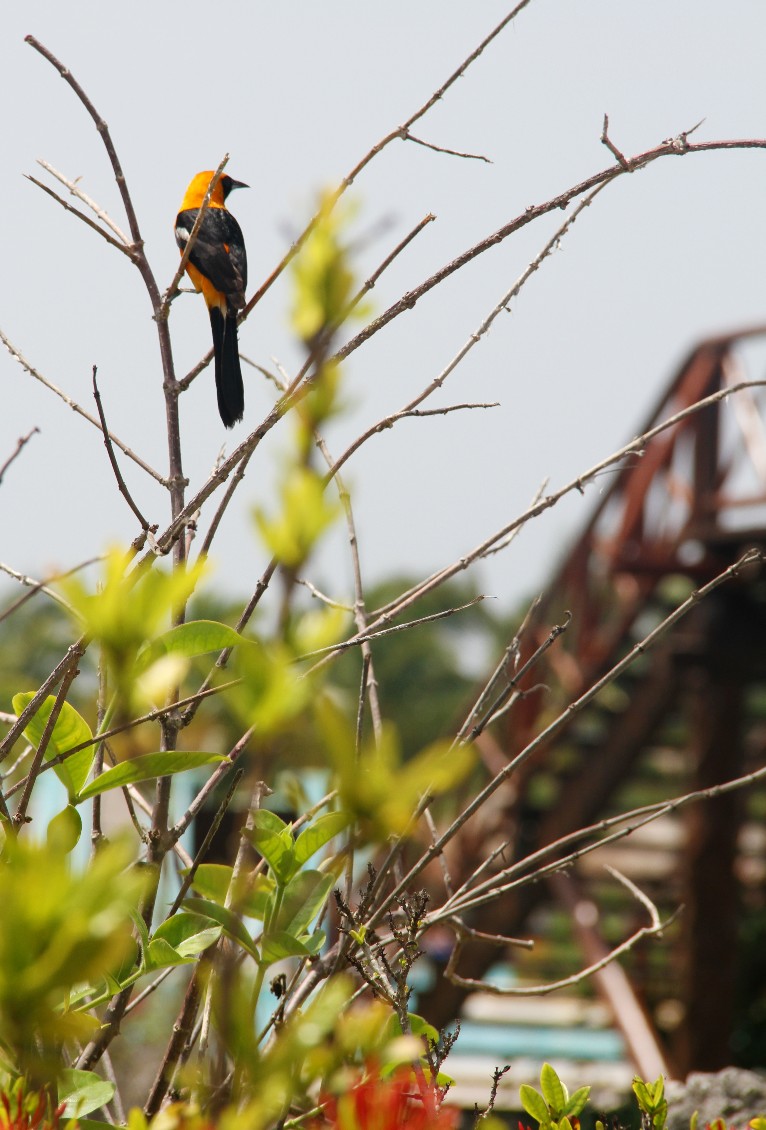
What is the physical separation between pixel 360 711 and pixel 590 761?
226 inches

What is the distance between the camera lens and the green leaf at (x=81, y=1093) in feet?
2.95

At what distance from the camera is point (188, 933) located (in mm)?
1009

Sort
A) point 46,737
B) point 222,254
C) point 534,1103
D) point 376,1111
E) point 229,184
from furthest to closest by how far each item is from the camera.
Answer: point 229,184 → point 222,254 → point 534,1103 → point 46,737 → point 376,1111

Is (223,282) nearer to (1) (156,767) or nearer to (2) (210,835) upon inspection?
(2) (210,835)

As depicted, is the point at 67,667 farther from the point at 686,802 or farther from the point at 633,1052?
the point at 633,1052

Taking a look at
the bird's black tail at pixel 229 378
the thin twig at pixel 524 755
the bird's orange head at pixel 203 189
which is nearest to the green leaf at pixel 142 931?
the thin twig at pixel 524 755

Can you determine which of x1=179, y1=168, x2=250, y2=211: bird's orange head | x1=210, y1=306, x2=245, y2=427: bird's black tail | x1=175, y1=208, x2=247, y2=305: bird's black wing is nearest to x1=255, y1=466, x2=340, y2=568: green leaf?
x1=210, y1=306, x2=245, y2=427: bird's black tail

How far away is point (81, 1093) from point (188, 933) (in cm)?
15

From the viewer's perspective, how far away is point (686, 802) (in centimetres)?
125

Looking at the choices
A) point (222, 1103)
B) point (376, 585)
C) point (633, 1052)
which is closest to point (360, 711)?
point (222, 1103)

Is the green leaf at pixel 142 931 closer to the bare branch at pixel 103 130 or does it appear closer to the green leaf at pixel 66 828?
the green leaf at pixel 66 828

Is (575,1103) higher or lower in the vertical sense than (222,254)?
lower

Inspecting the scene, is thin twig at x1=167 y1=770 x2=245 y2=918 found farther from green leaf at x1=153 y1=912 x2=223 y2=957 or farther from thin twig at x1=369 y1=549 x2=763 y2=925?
thin twig at x1=369 y1=549 x2=763 y2=925

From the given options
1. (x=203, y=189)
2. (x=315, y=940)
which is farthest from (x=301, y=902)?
(x=203, y=189)
